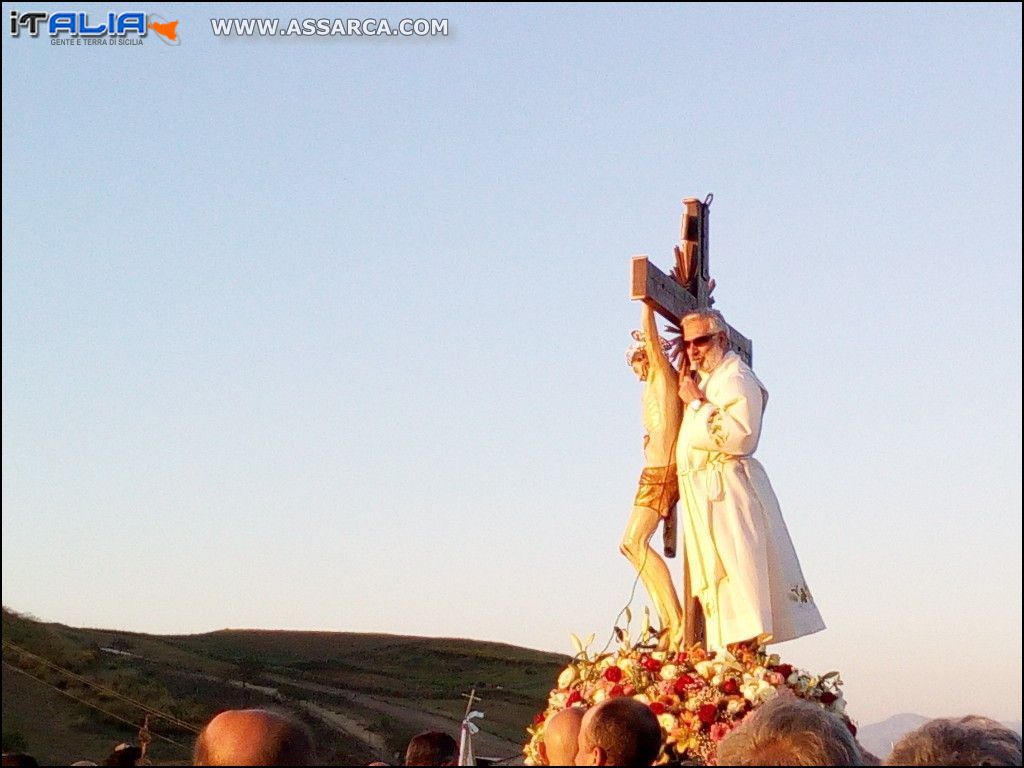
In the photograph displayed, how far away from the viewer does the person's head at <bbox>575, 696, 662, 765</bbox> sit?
4.35 meters

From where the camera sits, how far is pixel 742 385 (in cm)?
957

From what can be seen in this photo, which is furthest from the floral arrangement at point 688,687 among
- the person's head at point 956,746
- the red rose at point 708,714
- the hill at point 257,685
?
the hill at point 257,685

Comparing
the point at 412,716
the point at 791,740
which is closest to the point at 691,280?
the point at 791,740

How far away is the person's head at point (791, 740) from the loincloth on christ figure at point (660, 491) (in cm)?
566

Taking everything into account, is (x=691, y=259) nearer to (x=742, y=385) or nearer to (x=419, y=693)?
(x=742, y=385)

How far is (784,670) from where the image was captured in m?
8.84

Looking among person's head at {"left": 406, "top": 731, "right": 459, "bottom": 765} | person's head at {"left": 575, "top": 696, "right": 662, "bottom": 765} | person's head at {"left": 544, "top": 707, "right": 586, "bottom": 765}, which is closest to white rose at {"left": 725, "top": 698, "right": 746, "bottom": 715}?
person's head at {"left": 406, "top": 731, "right": 459, "bottom": 765}

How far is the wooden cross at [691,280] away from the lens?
33.0ft

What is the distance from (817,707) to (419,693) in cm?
1814

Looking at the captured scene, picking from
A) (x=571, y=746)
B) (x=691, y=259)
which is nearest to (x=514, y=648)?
(x=691, y=259)

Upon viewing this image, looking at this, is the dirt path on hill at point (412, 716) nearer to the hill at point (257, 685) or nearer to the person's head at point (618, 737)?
the hill at point (257, 685)

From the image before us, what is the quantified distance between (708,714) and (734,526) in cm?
156

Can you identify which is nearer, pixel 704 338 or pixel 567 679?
pixel 567 679

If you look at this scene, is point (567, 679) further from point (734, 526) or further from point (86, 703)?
point (86, 703)
